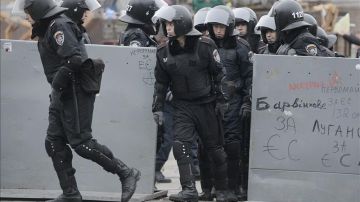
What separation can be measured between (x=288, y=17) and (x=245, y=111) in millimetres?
936

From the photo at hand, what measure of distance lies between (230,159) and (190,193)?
74cm

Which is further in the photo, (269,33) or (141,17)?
(141,17)

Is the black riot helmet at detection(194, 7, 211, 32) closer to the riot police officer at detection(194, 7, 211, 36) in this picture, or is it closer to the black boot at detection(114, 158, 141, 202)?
the riot police officer at detection(194, 7, 211, 36)

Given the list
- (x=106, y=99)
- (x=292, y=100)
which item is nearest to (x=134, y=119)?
(x=106, y=99)

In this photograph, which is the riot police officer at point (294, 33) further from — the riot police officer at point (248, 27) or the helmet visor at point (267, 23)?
the riot police officer at point (248, 27)

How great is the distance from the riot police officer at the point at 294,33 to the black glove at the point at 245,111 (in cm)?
56

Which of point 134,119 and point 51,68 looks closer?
point 51,68

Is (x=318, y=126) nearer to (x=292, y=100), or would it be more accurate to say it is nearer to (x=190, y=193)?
(x=292, y=100)

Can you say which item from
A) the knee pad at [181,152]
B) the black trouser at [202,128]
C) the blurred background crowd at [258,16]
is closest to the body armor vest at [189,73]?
the black trouser at [202,128]

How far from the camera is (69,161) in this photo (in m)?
8.66

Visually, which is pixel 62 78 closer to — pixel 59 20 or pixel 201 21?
pixel 59 20

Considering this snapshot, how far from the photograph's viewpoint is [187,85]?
880cm

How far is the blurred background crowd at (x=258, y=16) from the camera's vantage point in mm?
16484

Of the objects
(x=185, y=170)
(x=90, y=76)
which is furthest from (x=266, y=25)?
(x=90, y=76)
